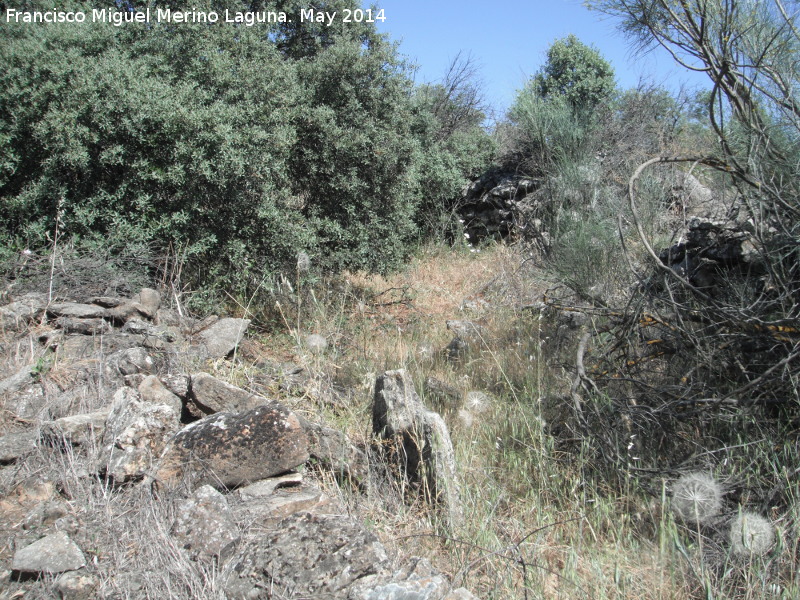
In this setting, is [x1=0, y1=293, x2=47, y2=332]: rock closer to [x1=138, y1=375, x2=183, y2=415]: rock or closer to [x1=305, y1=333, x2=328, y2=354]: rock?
[x1=138, y1=375, x2=183, y2=415]: rock

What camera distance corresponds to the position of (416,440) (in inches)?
120

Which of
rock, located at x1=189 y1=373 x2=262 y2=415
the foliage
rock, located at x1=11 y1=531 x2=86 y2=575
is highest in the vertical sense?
the foliage

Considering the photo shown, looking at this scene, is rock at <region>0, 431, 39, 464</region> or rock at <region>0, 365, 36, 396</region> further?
rock at <region>0, 365, 36, 396</region>

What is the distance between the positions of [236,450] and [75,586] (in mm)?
871

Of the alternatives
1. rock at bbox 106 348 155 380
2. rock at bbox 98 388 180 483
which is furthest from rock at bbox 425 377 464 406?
rock at bbox 106 348 155 380

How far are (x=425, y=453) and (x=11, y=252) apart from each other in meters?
4.50

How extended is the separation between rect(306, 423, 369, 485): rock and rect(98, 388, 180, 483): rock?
713 mm

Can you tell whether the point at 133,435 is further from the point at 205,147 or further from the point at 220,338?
the point at 205,147

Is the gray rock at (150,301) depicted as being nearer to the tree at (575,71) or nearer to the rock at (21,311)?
the rock at (21,311)

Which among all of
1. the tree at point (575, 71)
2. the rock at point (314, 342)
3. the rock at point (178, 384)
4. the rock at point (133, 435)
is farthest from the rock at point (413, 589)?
the tree at point (575, 71)

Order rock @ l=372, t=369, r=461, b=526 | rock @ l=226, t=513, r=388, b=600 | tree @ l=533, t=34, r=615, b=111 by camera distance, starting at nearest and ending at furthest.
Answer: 1. rock @ l=226, t=513, r=388, b=600
2. rock @ l=372, t=369, r=461, b=526
3. tree @ l=533, t=34, r=615, b=111

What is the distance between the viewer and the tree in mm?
12508

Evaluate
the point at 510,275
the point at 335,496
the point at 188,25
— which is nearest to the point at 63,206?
the point at 188,25

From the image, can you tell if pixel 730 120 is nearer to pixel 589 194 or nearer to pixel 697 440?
pixel 697 440
